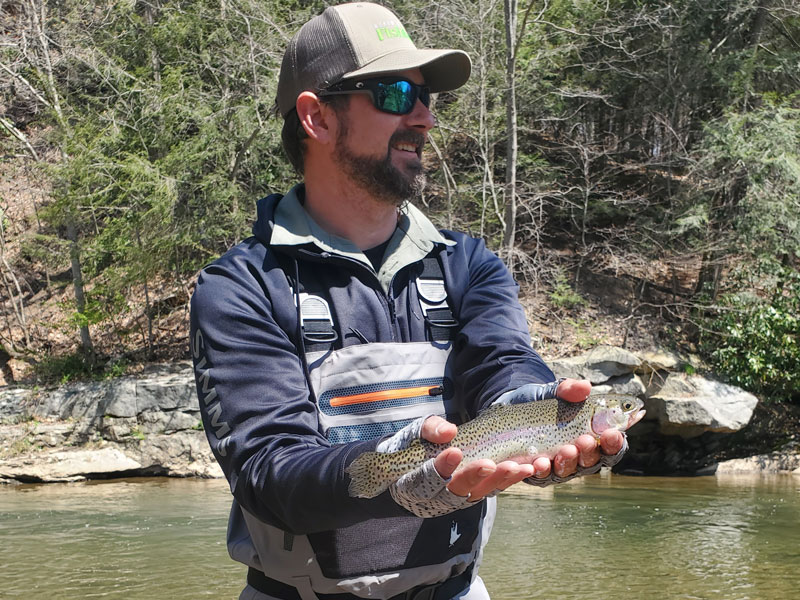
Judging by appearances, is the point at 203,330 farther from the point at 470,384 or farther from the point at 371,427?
the point at 470,384

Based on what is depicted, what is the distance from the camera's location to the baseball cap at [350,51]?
8.27ft

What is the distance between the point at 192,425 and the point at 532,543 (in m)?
8.44

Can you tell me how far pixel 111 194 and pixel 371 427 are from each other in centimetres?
1882

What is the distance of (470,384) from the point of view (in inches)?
95.0

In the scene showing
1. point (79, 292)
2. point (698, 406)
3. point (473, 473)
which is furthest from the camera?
point (79, 292)

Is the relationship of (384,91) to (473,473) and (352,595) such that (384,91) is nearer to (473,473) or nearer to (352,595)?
(473,473)

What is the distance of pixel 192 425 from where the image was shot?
1652 cm

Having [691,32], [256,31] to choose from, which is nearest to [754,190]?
[691,32]

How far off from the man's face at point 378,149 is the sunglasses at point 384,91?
0.02 m

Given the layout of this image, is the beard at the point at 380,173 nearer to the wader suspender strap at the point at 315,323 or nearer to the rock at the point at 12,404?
the wader suspender strap at the point at 315,323

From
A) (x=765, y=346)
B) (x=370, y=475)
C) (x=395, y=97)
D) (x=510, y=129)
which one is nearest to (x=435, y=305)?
(x=395, y=97)

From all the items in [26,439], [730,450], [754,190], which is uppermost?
[754,190]

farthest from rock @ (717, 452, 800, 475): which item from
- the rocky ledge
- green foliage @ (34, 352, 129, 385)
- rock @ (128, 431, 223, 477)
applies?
green foliage @ (34, 352, 129, 385)

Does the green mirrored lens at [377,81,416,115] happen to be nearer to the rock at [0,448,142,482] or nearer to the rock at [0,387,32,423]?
the rock at [0,448,142,482]
